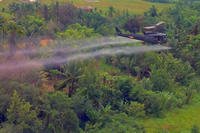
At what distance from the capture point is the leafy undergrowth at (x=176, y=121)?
2959 centimetres

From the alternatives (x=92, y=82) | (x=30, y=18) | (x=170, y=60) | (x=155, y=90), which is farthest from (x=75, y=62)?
(x=30, y=18)

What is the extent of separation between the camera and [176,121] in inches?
1220

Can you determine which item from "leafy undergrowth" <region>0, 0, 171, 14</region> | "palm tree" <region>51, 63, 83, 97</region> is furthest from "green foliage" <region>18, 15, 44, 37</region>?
"leafy undergrowth" <region>0, 0, 171, 14</region>

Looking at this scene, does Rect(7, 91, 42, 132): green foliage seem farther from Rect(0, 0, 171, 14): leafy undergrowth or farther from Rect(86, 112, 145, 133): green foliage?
Rect(0, 0, 171, 14): leafy undergrowth

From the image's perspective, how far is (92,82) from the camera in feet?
100

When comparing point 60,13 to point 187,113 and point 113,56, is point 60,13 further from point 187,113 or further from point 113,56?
point 187,113

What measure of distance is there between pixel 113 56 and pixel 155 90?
666 centimetres

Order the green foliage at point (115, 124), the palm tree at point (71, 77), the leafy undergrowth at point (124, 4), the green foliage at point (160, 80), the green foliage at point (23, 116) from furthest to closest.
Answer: the leafy undergrowth at point (124, 4)
the green foliage at point (160, 80)
the palm tree at point (71, 77)
the green foliage at point (115, 124)
the green foliage at point (23, 116)

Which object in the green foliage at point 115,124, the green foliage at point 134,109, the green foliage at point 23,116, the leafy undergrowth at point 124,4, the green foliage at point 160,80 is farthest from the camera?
the leafy undergrowth at point 124,4

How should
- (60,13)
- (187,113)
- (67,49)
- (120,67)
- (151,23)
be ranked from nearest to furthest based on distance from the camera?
(187,113), (67,49), (120,67), (60,13), (151,23)

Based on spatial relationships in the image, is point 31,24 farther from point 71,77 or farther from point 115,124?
point 115,124

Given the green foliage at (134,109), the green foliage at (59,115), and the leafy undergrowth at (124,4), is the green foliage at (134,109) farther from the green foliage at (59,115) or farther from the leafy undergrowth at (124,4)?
the leafy undergrowth at (124,4)

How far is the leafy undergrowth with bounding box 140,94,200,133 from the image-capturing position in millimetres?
29594

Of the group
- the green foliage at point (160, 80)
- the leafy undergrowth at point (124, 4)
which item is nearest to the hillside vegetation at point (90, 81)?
the green foliage at point (160, 80)
